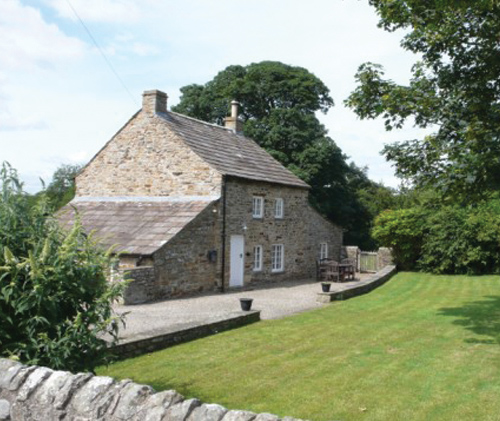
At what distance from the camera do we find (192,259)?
19.5 meters

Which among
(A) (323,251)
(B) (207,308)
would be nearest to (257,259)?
(B) (207,308)

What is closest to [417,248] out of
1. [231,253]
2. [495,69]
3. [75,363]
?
[231,253]

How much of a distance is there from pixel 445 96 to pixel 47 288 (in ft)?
34.8

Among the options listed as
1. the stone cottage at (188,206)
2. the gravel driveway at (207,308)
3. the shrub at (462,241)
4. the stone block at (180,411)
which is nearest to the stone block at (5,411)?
the stone block at (180,411)

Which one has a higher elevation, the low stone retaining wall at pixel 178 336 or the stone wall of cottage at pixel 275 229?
the stone wall of cottage at pixel 275 229

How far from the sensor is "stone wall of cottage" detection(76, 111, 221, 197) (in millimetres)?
21516

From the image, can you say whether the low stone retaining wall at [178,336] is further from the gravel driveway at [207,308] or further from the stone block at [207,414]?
the stone block at [207,414]

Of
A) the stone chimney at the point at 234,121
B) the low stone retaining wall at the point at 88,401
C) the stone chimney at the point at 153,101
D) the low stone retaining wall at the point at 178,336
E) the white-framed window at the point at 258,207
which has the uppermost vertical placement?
the stone chimney at the point at 234,121

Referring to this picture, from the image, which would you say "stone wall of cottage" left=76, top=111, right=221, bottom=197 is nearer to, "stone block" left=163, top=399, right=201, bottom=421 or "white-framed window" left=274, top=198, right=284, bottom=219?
"white-framed window" left=274, top=198, right=284, bottom=219

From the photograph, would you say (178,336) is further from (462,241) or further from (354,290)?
(462,241)

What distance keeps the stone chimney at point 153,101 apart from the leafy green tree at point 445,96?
482 inches

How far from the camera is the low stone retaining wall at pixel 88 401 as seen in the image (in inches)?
170

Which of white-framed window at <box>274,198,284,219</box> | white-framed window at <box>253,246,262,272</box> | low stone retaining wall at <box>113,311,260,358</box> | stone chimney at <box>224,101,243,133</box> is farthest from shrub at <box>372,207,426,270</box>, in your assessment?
low stone retaining wall at <box>113,311,260,358</box>

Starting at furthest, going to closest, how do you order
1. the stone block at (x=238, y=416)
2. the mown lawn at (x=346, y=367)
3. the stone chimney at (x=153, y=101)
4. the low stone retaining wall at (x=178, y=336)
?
the stone chimney at (x=153, y=101) → the low stone retaining wall at (x=178, y=336) → the mown lawn at (x=346, y=367) → the stone block at (x=238, y=416)
